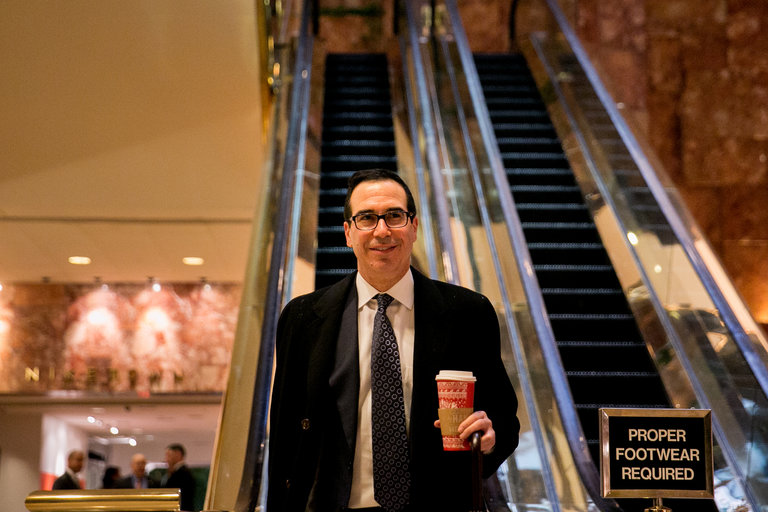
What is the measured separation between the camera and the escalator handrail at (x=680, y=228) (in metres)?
4.72

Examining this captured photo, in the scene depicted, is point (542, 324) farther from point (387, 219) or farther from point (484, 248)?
point (387, 219)

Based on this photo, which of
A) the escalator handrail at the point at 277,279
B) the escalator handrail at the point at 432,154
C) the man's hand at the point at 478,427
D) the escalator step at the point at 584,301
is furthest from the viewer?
the escalator step at the point at 584,301

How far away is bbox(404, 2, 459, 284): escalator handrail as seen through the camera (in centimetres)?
571

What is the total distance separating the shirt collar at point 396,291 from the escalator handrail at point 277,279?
1.67 metres

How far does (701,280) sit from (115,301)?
471 inches

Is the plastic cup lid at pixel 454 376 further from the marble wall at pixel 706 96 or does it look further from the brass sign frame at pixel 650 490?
the marble wall at pixel 706 96

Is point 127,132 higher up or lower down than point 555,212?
higher up

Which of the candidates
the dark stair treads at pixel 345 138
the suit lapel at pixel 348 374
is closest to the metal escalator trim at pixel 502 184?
the dark stair treads at pixel 345 138

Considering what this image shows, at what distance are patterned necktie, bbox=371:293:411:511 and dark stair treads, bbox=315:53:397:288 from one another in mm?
3946

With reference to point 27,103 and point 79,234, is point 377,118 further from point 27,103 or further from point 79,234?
point 79,234

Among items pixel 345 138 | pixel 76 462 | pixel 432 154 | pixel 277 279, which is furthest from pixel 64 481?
pixel 432 154

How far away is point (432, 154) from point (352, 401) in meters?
5.09

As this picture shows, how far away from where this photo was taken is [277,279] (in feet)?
18.7

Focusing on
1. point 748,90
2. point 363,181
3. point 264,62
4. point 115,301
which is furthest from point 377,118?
point 115,301
